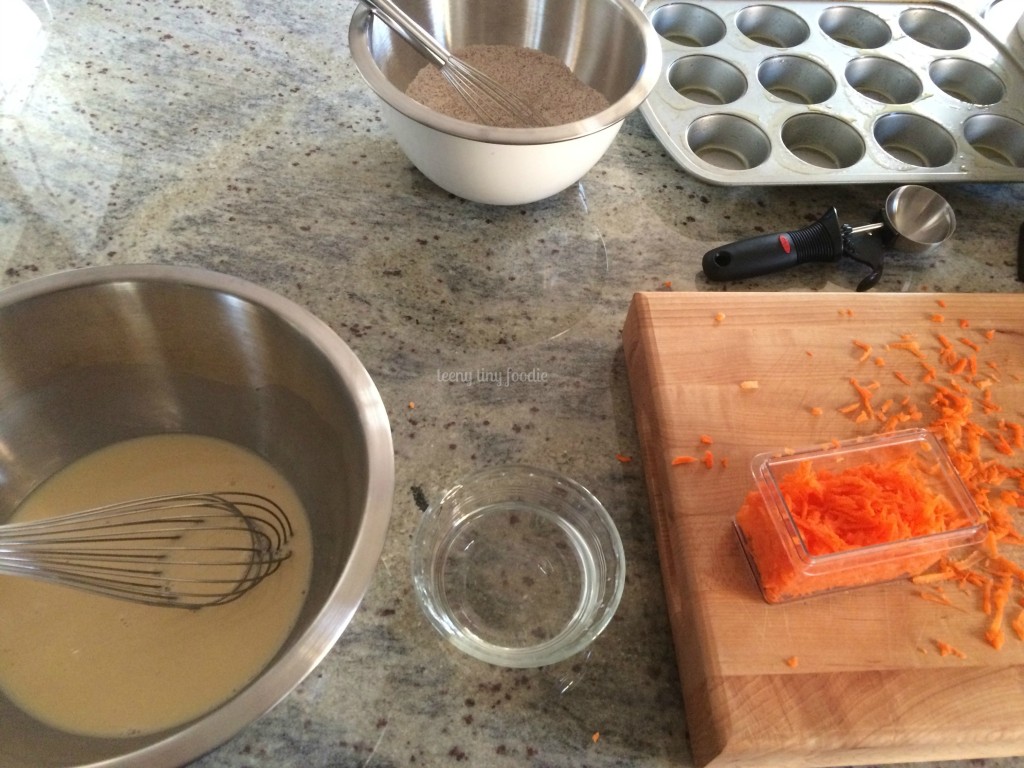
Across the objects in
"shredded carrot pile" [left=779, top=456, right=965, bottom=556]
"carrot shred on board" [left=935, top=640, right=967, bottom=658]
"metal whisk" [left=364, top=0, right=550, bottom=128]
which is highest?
"metal whisk" [left=364, top=0, right=550, bottom=128]

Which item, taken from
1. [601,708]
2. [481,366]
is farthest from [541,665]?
[481,366]

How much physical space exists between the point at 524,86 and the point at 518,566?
66 centimetres

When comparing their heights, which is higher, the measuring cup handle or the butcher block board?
the measuring cup handle

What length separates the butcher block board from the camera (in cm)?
61

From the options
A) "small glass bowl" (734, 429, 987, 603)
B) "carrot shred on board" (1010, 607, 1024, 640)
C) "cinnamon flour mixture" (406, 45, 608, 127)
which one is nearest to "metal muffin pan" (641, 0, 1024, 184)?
"cinnamon flour mixture" (406, 45, 608, 127)

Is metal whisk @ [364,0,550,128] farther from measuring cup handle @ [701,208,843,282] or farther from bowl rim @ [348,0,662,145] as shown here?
measuring cup handle @ [701,208,843,282]

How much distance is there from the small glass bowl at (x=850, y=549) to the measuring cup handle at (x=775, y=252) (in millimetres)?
290

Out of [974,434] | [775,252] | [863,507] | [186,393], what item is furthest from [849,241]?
[186,393]

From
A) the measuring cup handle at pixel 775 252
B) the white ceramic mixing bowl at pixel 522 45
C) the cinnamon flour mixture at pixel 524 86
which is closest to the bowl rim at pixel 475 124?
the white ceramic mixing bowl at pixel 522 45

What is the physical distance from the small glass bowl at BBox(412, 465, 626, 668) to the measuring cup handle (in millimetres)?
387

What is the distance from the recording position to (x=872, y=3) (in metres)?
1.29

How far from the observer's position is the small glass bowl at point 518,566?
648 millimetres

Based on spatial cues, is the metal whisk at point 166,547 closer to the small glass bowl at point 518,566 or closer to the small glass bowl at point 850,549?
the small glass bowl at point 518,566

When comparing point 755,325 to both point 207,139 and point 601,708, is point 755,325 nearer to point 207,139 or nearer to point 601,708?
point 601,708
